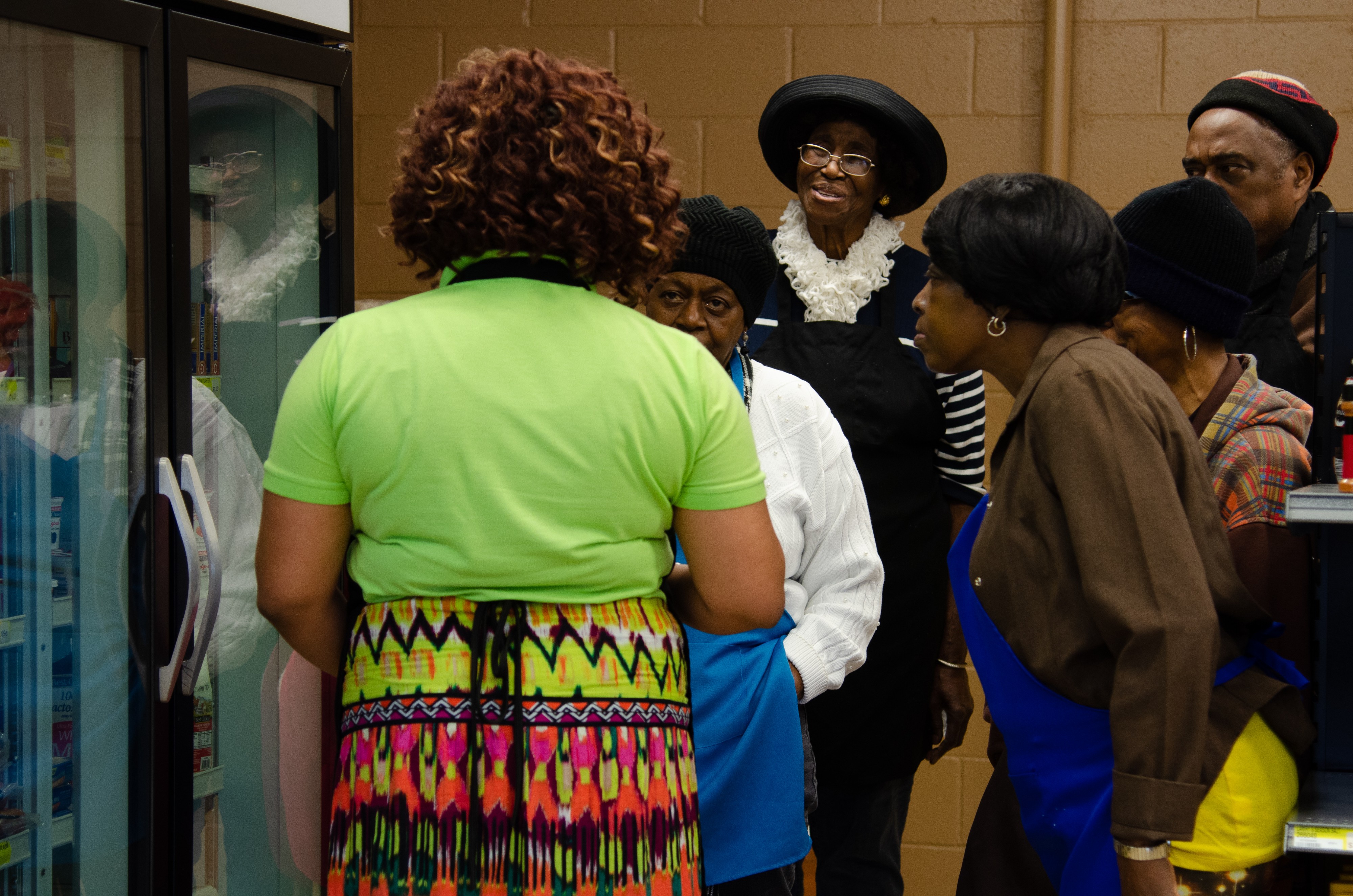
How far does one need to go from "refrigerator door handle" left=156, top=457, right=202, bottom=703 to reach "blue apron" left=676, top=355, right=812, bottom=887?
690mm

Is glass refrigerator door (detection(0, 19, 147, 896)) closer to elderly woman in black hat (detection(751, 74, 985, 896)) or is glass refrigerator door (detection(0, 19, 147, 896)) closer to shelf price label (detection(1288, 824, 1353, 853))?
elderly woman in black hat (detection(751, 74, 985, 896))

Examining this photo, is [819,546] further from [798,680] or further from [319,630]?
[319,630]

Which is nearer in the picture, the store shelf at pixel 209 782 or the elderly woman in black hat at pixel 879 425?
the store shelf at pixel 209 782

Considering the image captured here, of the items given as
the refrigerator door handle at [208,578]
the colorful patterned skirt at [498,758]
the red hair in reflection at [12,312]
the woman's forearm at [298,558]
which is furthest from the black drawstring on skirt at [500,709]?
the red hair in reflection at [12,312]

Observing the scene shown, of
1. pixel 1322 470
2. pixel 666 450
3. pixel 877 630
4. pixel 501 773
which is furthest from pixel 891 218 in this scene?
pixel 501 773

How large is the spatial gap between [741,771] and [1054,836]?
1.39 feet

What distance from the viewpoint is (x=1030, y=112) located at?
3.16 meters

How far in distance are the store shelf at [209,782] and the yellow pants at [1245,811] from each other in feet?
4.72

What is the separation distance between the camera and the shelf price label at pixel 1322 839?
133 cm

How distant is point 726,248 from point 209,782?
1.21m

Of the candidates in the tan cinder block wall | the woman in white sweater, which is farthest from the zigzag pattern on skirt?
the tan cinder block wall

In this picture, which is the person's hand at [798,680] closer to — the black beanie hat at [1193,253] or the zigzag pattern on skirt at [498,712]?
the zigzag pattern on skirt at [498,712]

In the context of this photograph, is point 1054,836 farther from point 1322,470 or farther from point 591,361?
point 591,361

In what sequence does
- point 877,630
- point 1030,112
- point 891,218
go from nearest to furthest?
point 877,630, point 891,218, point 1030,112
